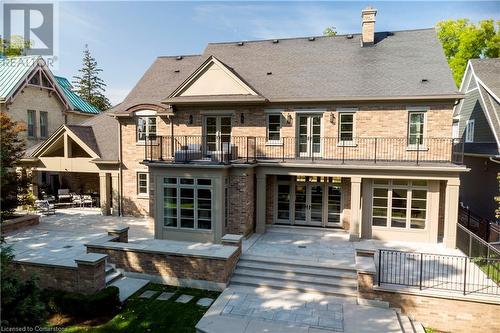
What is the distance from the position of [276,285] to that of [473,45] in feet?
104

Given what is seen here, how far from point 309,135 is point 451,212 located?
693cm

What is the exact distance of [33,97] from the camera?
24000 millimetres

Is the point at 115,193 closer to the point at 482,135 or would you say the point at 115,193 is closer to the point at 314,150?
the point at 314,150

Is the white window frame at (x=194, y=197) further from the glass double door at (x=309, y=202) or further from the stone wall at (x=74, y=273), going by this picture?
the stone wall at (x=74, y=273)

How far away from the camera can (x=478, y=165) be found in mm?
19453

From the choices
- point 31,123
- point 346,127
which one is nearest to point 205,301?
point 346,127

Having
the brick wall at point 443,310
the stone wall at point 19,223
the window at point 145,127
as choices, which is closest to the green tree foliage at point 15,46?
the window at point 145,127

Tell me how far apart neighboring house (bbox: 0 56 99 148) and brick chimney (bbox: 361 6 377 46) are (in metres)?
22.6

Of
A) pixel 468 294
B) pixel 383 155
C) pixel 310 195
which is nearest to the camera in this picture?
pixel 468 294

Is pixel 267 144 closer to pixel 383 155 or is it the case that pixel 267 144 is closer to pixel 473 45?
pixel 383 155

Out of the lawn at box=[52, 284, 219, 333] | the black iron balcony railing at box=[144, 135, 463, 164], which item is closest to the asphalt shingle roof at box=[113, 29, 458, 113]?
the black iron balcony railing at box=[144, 135, 463, 164]

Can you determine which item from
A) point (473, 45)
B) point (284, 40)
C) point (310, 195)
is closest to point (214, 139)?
point (310, 195)

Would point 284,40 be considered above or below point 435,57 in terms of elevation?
above

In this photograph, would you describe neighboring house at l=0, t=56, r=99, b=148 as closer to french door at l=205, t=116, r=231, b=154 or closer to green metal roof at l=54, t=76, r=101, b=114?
green metal roof at l=54, t=76, r=101, b=114
